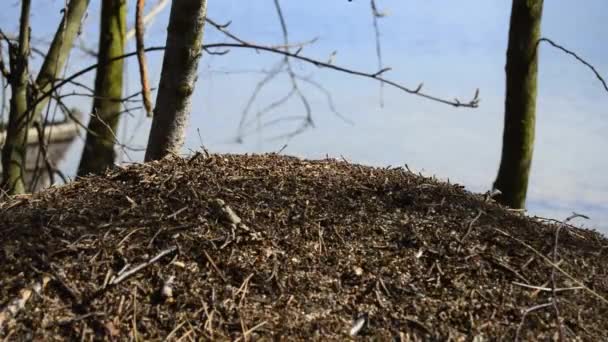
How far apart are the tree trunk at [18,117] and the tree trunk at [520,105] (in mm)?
3116

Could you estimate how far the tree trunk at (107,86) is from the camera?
5.90 meters

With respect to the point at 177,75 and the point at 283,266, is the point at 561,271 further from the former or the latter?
the point at 177,75

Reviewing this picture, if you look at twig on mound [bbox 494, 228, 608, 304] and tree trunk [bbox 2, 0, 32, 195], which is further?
tree trunk [bbox 2, 0, 32, 195]

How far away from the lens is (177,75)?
3.78 m

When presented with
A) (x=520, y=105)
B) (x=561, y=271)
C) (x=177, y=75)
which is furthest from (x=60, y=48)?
(x=561, y=271)

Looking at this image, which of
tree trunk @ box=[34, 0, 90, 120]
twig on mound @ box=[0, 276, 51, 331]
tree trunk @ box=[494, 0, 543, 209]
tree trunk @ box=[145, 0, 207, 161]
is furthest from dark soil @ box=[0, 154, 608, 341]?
tree trunk @ box=[34, 0, 90, 120]

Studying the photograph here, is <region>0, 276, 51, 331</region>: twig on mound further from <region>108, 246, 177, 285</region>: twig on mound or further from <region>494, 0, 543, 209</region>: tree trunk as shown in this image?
<region>494, 0, 543, 209</region>: tree trunk

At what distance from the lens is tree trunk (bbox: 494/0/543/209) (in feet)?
15.9

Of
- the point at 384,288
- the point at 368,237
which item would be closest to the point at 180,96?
the point at 368,237

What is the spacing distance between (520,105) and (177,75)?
2.23 meters

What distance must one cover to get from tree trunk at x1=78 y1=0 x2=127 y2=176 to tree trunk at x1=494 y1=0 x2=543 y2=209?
288 cm

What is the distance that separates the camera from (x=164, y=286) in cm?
259

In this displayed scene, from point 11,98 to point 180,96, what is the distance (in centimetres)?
206

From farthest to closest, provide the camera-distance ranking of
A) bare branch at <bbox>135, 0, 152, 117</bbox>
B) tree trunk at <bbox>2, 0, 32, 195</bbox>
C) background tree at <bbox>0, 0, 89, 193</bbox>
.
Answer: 1. background tree at <bbox>0, 0, 89, 193</bbox>
2. tree trunk at <bbox>2, 0, 32, 195</bbox>
3. bare branch at <bbox>135, 0, 152, 117</bbox>
